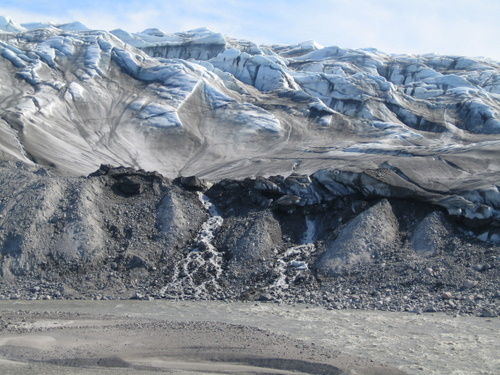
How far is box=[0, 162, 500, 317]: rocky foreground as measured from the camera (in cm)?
2572

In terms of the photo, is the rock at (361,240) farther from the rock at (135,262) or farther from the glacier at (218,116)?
the rock at (135,262)

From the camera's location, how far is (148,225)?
98.5 feet

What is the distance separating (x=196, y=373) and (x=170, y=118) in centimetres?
4542

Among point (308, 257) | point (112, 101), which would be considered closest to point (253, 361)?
point (308, 257)

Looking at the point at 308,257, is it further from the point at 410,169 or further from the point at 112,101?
the point at 112,101

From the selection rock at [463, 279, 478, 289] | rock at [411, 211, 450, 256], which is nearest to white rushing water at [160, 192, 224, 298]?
rock at [411, 211, 450, 256]

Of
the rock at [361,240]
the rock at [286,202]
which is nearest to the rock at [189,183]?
the rock at [286,202]

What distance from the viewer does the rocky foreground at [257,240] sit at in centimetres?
2572

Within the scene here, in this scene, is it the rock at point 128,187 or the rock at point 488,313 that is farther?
the rock at point 128,187

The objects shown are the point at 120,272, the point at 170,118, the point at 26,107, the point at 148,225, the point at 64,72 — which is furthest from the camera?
the point at 64,72

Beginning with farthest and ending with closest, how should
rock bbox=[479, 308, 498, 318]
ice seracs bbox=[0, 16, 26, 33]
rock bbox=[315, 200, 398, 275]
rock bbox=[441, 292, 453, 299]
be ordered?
ice seracs bbox=[0, 16, 26, 33] → rock bbox=[315, 200, 398, 275] → rock bbox=[441, 292, 453, 299] → rock bbox=[479, 308, 498, 318]

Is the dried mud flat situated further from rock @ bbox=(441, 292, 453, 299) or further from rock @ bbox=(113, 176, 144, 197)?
rock @ bbox=(113, 176, 144, 197)

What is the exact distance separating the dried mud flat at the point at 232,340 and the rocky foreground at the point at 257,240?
160 cm

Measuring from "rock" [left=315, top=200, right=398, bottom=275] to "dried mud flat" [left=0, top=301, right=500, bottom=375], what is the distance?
12.6 ft
